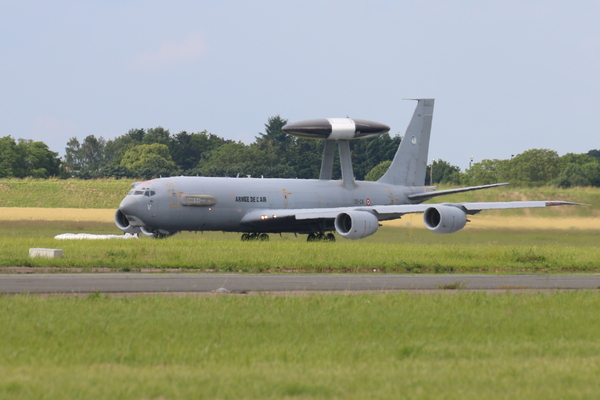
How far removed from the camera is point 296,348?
11.0 metres

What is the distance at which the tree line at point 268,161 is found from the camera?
123m

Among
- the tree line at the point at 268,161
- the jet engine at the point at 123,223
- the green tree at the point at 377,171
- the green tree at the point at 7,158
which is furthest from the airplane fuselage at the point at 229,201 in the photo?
the green tree at the point at 7,158

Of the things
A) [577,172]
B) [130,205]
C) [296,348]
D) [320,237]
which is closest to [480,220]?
[320,237]

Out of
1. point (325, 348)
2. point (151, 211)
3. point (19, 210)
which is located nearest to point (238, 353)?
point (325, 348)

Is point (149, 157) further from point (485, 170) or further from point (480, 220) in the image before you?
point (480, 220)

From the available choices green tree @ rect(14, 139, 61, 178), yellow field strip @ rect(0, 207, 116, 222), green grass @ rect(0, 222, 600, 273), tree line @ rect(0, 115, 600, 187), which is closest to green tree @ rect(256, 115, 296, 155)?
tree line @ rect(0, 115, 600, 187)

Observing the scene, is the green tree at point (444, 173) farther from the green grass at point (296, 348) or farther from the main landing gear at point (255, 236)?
the green grass at point (296, 348)

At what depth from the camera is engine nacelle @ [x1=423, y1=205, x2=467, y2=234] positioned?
39.3m

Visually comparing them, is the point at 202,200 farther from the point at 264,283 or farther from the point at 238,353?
the point at 238,353

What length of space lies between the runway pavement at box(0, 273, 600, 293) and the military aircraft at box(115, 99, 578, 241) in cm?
1635

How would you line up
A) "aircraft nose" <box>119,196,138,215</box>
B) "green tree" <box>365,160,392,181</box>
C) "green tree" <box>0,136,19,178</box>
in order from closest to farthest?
"aircraft nose" <box>119,196,138,215</box> → "green tree" <box>0,136,19,178</box> → "green tree" <box>365,160,392,181</box>

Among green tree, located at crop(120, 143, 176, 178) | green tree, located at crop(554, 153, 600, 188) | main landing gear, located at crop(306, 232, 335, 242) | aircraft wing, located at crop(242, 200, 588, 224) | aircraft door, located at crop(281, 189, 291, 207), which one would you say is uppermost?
green tree, located at crop(120, 143, 176, 178)

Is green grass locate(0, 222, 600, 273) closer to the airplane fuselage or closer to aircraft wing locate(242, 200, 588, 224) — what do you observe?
the airplane fuselage

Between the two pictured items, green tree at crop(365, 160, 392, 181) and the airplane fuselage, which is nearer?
the airplane fuselage
